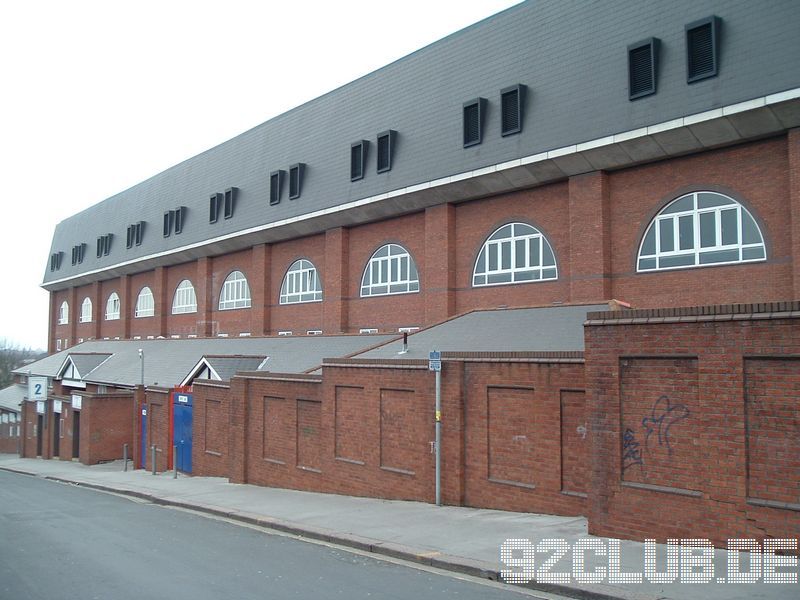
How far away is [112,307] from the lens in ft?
187

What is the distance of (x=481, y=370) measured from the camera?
13867 millimetres

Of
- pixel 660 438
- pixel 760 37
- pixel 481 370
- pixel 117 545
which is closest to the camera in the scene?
pixel 660 438

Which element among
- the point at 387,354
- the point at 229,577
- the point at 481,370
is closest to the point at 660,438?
the point at 481,370

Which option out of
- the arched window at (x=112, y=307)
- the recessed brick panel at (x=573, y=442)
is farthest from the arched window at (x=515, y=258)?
the arched window at (x=112, y=307)

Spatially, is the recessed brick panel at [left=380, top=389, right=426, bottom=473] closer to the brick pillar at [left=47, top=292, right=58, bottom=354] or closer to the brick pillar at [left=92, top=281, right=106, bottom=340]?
the brick pillar at [left=92, top=281, right=106, bottom=340]

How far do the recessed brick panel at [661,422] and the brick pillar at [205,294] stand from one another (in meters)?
35.9

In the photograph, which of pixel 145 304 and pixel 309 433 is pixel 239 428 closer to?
pixel 309 433

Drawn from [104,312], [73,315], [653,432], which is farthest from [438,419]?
[73,315]

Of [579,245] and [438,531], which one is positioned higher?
[579,245]

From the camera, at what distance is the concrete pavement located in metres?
8.18

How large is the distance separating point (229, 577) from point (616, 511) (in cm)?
545

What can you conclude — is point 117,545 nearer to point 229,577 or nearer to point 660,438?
point 229,577

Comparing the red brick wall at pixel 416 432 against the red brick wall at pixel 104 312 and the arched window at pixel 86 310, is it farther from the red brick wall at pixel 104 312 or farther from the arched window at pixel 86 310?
the arched window at pixel 86 310

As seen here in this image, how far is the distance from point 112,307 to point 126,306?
14.7 feet
